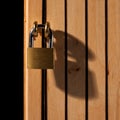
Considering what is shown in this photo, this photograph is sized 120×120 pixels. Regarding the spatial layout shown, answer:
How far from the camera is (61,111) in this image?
3.46 feet

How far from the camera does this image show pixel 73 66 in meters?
1.06

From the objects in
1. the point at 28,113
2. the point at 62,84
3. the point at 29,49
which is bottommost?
the point at 28,113

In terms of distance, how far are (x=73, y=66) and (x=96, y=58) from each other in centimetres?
9

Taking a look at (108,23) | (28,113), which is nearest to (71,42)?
(108,23)

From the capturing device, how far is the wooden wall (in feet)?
3.43

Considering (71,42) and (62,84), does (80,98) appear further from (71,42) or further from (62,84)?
(71,42)

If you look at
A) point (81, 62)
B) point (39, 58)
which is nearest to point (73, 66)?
Result: point (81, 62)
